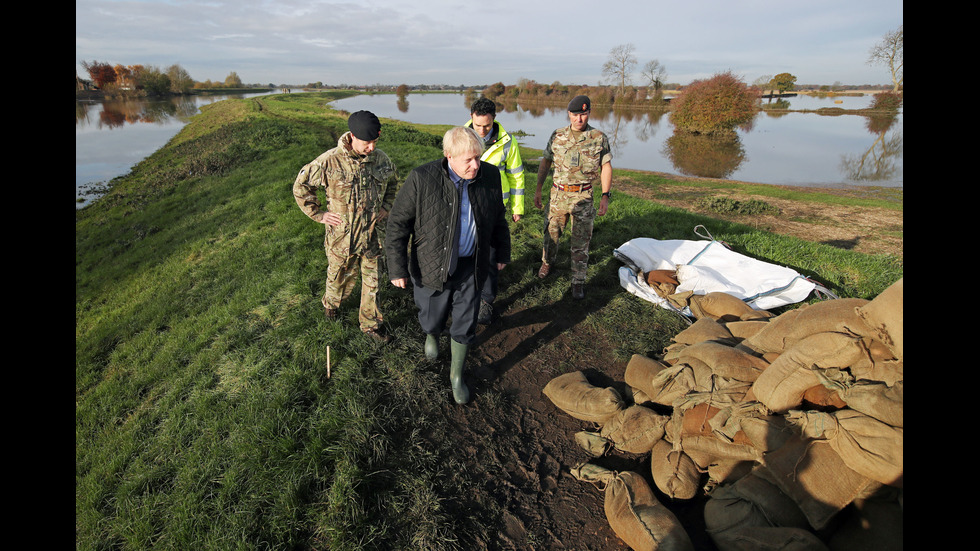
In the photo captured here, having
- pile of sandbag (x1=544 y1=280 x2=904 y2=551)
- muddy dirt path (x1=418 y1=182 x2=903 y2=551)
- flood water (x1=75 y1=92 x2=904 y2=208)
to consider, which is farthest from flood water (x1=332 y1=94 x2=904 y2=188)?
pile of sandbag (x1=544 y1=280 x2=904 y2=551)

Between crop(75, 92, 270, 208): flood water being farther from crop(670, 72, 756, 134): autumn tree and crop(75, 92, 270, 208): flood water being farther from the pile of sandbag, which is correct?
crop(670, 72, 756, 134): autumn tree

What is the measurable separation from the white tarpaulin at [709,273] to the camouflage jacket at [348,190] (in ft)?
11.2

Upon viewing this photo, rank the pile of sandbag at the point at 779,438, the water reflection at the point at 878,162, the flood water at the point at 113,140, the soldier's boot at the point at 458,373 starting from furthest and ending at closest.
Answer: the water reflection at the point at 878,162
the flood water at the point at 113,140
the soldier's boot at the point at 458,373
the pile of sandbag at the point at 779,438

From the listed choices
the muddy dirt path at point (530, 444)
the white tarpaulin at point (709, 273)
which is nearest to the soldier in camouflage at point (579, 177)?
the muddy dirt path at point (530, 444)

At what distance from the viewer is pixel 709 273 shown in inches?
223

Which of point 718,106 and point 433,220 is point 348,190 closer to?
point 433,220

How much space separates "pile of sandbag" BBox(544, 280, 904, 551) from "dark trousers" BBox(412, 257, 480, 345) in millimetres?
1227

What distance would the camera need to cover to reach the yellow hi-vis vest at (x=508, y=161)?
5129 millimetres

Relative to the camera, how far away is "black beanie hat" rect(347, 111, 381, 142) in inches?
155

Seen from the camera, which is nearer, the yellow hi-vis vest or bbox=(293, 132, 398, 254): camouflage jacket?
bbox=(293, 132, 398, 254): camouflage jacket

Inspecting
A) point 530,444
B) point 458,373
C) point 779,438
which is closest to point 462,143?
point 458,373

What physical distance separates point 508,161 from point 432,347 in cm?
241

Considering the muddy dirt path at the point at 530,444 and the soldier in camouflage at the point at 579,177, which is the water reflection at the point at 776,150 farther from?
the muddy dirt path at the point at 530,444

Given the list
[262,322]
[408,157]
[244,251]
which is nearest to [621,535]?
[262,322]
